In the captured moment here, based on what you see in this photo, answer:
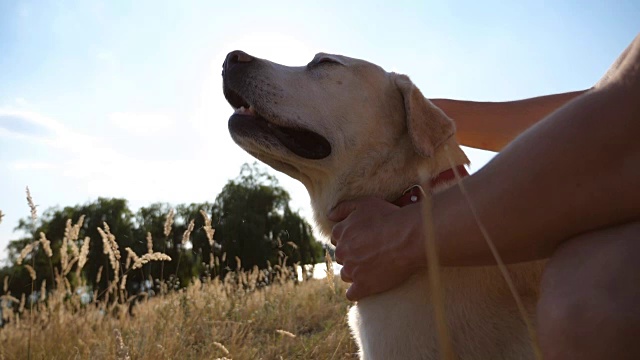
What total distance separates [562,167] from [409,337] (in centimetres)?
97

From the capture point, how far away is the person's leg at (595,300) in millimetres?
1201

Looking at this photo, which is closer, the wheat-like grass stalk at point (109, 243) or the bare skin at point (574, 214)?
the bare skin at point (574, 214)

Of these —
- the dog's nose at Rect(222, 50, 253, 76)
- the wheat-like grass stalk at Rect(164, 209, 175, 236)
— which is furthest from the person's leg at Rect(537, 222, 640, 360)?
Result: the wheat-like grass stalk at Rect(164, 209, 175, 236)

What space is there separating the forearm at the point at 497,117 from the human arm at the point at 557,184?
1.92 metres

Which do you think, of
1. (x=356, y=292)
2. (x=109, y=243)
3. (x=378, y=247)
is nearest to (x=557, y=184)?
(x=378, y=247)

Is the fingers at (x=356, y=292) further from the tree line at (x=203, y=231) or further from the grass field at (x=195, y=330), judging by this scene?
the tree line at (x=203, y=231)

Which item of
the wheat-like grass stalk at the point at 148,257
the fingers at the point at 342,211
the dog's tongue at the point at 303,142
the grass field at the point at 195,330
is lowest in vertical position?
the grass field at the point at 195,330

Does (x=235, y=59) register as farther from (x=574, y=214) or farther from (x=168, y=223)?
(x=574, y=214)

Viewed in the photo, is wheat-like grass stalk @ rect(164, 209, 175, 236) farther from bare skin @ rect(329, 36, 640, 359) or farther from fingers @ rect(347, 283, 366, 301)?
bare skin @ rect(329, 36, 640, 359)

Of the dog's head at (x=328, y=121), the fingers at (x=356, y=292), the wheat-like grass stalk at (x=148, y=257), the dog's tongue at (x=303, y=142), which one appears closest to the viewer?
the fingers at (x=356, y=292)

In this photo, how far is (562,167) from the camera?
1360 mm

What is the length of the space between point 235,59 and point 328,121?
640 mm

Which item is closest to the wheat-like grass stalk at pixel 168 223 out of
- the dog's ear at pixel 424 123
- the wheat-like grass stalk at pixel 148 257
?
the wheat-like grass stalk at pixel 148 257

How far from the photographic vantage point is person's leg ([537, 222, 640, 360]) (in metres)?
1.20
